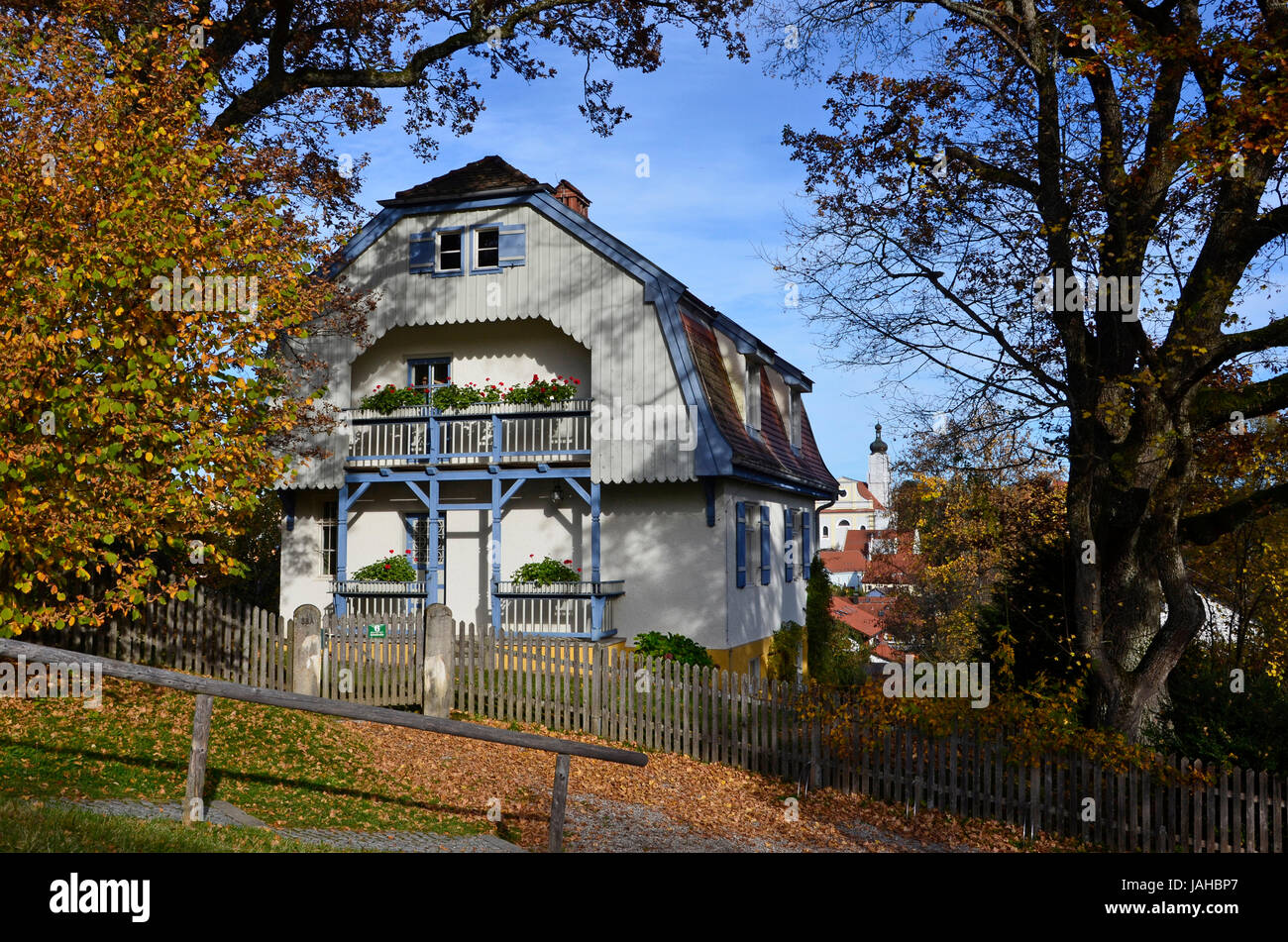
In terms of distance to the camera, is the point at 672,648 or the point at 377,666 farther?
the point at 672,648

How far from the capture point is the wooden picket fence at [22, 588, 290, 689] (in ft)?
47.9

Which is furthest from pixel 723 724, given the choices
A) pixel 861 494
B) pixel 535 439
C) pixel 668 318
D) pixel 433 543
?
pixel 861 494

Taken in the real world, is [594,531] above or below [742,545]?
above

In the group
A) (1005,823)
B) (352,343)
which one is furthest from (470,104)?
(1005,823)

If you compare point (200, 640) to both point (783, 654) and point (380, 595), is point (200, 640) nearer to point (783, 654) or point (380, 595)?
point (380, 595)

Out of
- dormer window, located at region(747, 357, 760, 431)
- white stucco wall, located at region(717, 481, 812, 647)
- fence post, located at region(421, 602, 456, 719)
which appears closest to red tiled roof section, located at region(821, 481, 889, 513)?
white stucco wall, located at region(717, 481, 812, 647)

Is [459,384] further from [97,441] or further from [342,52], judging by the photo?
[97,441]

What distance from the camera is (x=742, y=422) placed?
819 inches

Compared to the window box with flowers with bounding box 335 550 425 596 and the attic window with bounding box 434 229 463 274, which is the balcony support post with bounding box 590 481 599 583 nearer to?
the window box with flowers with bounding box 335 550 425 596

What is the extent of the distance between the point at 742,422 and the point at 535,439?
4436 mm

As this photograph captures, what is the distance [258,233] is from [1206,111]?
10.6 m

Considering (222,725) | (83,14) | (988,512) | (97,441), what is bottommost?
(222,725)

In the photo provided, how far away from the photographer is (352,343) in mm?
21141

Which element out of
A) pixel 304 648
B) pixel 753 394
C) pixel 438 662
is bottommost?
pixel 438 662
